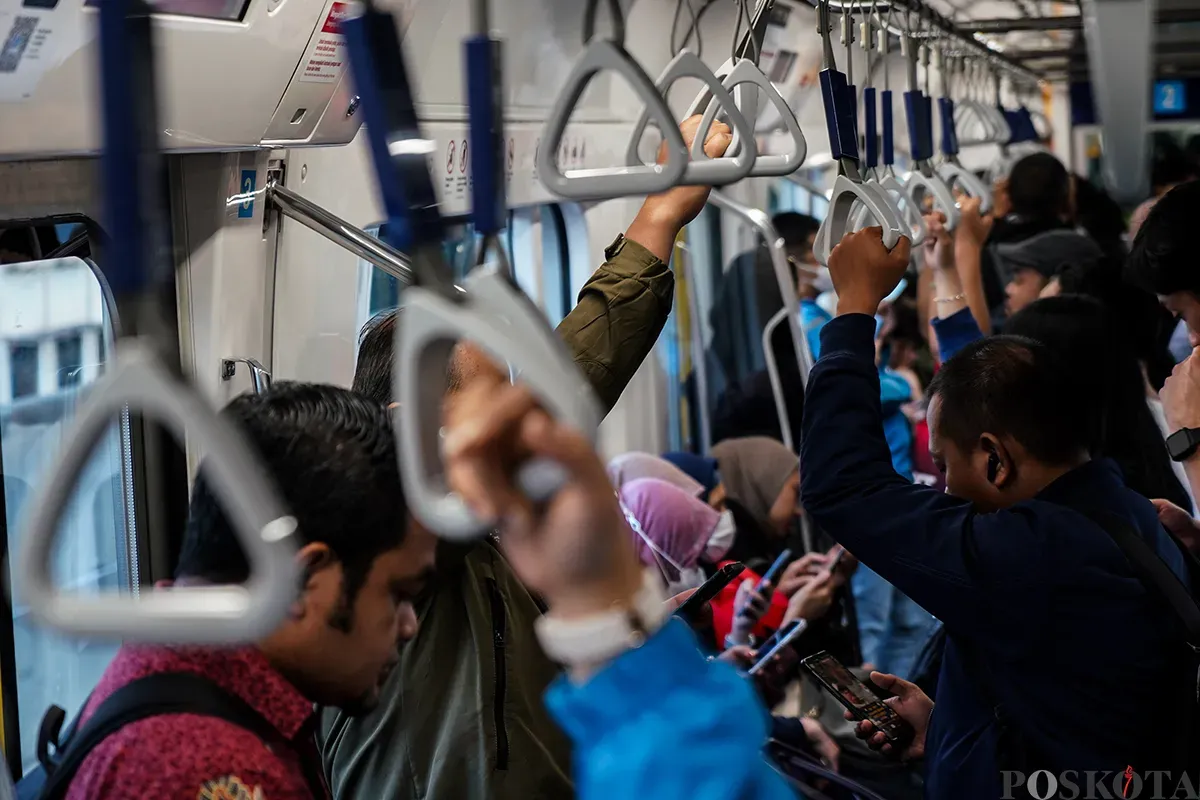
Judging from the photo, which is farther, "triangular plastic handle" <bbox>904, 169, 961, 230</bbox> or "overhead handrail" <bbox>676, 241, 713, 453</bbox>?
"overhead handrail" <bbox>676, 241, 713, 453</bbox>

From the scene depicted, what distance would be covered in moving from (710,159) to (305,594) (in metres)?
0.55

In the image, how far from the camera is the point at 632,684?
91 centimetres

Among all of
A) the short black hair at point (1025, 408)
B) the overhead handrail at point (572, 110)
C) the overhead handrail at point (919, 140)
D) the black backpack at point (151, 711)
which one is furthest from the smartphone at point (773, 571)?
the overhead handrail at point (572, 110)

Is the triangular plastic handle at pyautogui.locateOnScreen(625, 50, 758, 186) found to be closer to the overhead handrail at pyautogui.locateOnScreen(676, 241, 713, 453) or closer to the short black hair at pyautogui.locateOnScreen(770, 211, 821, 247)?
the overhead handrail at pyautogui.locateOnScreen(676, 241, 713, 453)

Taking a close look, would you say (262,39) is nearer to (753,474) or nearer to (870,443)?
(870,443)

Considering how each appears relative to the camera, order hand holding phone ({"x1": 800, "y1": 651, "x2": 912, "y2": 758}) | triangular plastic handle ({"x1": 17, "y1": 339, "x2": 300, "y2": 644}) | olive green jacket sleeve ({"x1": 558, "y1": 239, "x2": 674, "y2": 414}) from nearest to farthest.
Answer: triangular plastic handle ({"x1": 17, "y1": 339, "x2": 300, "y2": 644})
olive green jacket sleeve ({"x1": 558, "y1": 239, "x2": 674, "y2": 414})
hand holding phone ({"x1": 800, "y1": 651, "x2": 912, "y2": 758})

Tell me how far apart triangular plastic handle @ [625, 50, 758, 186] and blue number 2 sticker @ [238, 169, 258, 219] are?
1266 millimetres

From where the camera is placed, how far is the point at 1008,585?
1.82 meters

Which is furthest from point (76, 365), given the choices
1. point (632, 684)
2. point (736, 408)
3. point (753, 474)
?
point (736, 408)

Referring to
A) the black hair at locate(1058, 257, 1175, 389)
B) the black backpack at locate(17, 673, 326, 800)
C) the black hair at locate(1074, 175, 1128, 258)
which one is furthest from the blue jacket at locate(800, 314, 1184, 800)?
the black hair at locate(1074, 175, 1128, 258)

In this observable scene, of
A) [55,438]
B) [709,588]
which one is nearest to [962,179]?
[709,588]

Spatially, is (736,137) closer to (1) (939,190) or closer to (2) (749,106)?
(2) (749,106)

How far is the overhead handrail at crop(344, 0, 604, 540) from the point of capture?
83 centimetres

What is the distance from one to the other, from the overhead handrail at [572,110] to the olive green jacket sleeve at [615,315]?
72 cm
